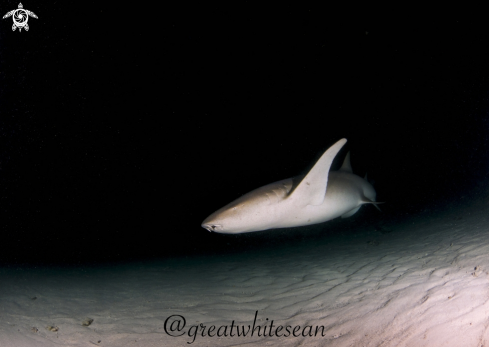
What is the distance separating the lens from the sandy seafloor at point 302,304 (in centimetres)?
212

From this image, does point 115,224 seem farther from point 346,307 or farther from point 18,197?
point 346,307

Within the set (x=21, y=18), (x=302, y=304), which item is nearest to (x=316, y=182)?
(x=302, y=304)

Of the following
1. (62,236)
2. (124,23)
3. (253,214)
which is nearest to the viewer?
Answer: (253,214)

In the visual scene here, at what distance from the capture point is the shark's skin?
8.74 feet

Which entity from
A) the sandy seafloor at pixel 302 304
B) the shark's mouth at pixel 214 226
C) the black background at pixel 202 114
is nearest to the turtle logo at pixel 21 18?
the black background at pixel 202 114

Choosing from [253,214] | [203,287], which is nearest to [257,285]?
[203,287]

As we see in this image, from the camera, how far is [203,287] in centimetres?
484

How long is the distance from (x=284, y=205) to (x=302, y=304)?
1451mm

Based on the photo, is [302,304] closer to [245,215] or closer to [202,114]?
[245,215]

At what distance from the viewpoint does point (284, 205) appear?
297 centimetres

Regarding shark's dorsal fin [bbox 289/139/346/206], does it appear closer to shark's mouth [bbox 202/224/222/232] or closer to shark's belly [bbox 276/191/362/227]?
Result: shark's belly [bbox 276/191/362/227]

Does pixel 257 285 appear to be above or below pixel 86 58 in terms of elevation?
below

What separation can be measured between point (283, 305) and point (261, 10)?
16686mm

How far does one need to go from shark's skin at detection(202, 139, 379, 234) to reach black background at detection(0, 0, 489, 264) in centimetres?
768
